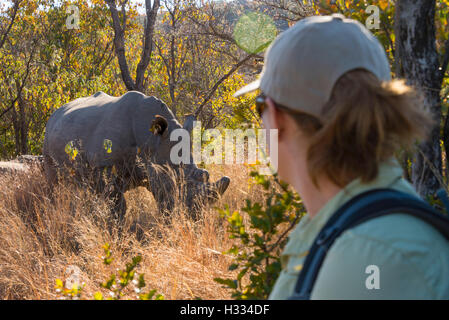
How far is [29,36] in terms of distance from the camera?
1337 cm

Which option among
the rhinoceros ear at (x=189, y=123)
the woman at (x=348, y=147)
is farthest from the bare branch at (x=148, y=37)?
the woman at (x=348, y=147)

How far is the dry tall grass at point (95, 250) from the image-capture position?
3.98m

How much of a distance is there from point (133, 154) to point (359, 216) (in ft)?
20.4

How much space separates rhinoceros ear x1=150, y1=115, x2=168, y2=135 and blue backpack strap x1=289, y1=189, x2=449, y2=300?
5.74 m

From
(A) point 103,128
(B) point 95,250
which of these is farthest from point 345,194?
(A) point 103,128

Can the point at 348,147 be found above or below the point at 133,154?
above

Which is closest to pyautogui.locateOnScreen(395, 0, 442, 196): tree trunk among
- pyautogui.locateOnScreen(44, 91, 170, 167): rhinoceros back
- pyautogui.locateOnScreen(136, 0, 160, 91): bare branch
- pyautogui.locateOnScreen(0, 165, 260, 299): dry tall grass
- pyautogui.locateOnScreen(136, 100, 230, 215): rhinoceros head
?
pyautogui.locateOnScreen(0, 165, 260, 299): dry tall grass

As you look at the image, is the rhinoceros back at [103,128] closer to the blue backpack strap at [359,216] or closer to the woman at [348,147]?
the woman at [348,147]

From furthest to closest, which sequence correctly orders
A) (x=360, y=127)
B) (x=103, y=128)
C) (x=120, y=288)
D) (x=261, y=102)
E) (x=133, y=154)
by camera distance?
(x=103, y=128), (x=133, y=154), (x=120, y=288), (x=261, y=102), (x=360, y=127)

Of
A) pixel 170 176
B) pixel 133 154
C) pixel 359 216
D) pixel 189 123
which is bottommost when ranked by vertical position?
pixel 170 176

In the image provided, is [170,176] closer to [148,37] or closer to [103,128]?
[103,128]

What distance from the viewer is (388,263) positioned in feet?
3.17

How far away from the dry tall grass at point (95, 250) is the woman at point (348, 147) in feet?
5.99

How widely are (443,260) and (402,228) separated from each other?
0.34 feet
